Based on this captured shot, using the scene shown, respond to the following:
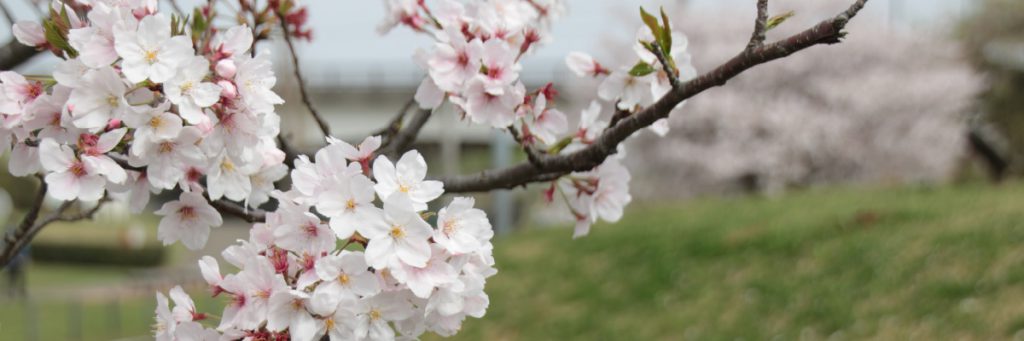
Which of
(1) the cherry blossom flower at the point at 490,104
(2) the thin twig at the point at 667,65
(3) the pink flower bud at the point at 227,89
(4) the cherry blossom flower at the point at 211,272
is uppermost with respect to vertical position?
(2) the thin twig at the point at 667,65

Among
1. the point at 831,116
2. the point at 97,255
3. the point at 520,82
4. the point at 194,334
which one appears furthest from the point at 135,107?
the point at 97,255

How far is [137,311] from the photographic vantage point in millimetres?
14898

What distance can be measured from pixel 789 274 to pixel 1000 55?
718 inches

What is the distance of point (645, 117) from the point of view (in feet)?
6.18

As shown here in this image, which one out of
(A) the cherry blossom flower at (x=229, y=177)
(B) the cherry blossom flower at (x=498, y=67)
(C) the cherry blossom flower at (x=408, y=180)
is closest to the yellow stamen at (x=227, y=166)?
(A) the cherry blossom flower at (x=229, y=177)

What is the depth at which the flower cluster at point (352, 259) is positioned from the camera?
4.88 ft

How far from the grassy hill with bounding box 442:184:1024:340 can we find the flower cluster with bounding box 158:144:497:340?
4956 millimetres

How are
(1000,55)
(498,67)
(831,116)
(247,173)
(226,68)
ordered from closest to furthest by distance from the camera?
(226,68)
(247,173)
(498,67)
(831,116)
(1000,55)

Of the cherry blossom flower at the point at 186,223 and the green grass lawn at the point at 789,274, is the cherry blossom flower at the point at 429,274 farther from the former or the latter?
the green grass lawn at the point at 789,274

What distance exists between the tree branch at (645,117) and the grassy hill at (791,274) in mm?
4416

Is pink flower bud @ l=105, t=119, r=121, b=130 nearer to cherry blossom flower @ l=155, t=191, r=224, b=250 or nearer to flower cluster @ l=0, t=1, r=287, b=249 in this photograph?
flower cluster @ l=0, t=1, r=287, b=249

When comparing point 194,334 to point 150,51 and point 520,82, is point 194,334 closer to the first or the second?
point 150,51

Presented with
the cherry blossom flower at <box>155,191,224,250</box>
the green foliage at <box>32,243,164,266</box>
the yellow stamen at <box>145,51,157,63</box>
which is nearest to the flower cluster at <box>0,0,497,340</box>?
the yellow stamen at <box>145,51,157,63</box>

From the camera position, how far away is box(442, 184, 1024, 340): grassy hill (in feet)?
21.0
